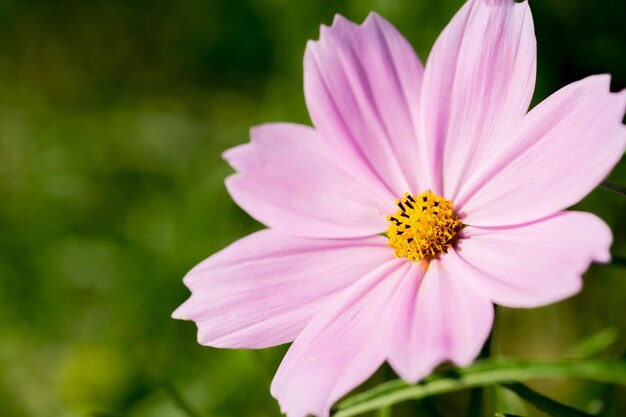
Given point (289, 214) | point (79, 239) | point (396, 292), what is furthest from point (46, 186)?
point (396, 292)

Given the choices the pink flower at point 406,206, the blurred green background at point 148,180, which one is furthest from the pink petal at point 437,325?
the blurred green background at point 148,180

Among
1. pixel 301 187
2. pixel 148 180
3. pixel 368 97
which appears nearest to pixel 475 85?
pixel 368 97

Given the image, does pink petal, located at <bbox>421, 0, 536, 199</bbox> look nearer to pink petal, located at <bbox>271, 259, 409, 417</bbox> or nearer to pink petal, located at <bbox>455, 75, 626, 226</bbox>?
pink petal, located at <bbox>455, 75, 626, 226</bbox>

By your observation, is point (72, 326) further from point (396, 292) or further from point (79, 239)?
point (396, 292)

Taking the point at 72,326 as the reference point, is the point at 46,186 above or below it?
above

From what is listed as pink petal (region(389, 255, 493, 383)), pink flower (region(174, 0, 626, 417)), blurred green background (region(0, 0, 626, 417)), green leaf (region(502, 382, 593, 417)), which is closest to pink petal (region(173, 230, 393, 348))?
pink flower (region(174, 0, 626, 417))
